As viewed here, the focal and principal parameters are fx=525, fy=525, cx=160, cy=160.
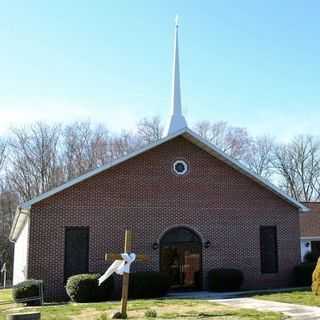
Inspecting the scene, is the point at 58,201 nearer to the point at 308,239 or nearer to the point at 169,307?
the point at 169,307

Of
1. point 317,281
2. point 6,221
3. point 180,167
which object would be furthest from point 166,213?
point 6,221

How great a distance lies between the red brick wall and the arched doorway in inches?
14.7

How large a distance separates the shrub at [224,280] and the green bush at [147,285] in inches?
103

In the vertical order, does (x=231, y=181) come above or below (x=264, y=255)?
above

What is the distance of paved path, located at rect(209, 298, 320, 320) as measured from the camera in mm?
13391

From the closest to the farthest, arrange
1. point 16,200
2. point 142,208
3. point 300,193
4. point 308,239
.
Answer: point 142,208
point 308,239
point 16,200
point 300,193

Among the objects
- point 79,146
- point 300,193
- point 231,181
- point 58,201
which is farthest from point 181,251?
point 300,193

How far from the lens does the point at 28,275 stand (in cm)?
2070

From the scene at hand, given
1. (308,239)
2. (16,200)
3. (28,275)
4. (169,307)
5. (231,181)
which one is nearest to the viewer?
(169,307)

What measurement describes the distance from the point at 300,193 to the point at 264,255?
35862mm

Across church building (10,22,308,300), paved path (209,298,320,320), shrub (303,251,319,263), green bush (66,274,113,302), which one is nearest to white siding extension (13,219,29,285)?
church building (10,22,308,300)

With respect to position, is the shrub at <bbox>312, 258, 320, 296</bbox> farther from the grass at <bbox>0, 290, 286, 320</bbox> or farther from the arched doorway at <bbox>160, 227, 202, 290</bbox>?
the arched doorway at <bbox>160, 227, 202, 290</bbox>

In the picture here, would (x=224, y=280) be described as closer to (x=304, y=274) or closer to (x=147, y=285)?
(x=147, y=285)

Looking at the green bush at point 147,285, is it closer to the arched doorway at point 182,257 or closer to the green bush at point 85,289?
the green bush at point 85,289
